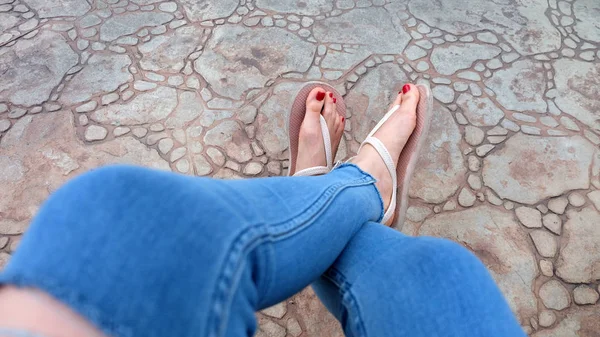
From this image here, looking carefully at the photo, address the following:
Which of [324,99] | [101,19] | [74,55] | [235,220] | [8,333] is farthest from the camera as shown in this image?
[101,19]

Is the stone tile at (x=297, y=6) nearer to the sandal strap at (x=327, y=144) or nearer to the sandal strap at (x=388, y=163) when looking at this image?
the sandal strap at (x=327, y=144)

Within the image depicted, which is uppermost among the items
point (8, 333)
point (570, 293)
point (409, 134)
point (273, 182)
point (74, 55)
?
point (8, 333)

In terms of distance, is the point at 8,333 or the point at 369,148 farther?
the point at 369,148

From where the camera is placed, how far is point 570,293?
1.08 m

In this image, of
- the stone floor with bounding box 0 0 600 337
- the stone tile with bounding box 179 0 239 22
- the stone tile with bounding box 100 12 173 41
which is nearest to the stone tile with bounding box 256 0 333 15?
the stone floor with bounding box 0 0 600 337

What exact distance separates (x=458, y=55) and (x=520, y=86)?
26cm

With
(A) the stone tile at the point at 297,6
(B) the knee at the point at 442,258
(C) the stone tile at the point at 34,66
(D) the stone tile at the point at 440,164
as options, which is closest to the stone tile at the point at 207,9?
(A) the stone tile at the point at 297,6

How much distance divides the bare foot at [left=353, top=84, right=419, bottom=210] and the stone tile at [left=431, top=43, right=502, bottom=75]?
0.28 m

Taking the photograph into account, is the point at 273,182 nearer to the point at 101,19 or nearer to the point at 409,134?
the point at 409,134

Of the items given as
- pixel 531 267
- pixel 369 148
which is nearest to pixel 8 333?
pixel 369 148

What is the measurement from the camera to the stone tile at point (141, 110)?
142 cm

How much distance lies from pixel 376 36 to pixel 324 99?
1.63 feet

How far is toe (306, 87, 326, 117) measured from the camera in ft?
4.29

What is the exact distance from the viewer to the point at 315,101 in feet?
4.33
